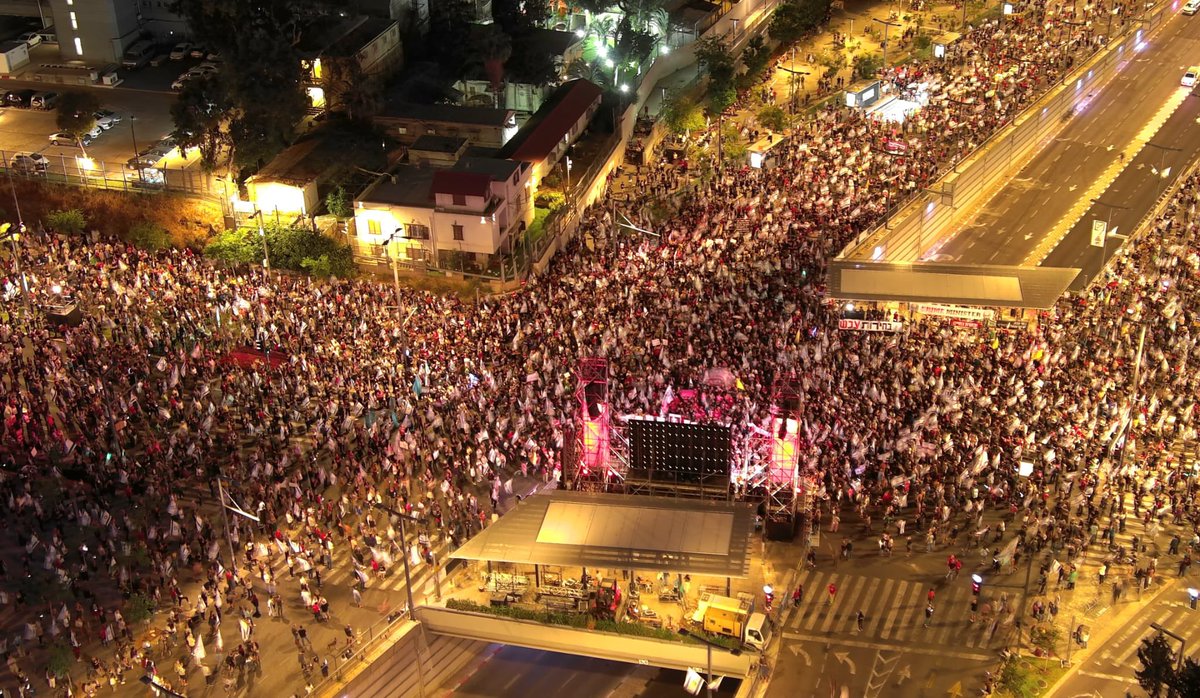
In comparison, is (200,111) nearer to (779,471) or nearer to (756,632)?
(779,471)

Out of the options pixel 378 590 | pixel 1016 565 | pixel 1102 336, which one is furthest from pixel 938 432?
pixel 378 590

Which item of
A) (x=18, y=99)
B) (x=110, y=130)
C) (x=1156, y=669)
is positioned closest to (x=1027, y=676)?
(x=1156, y=669)

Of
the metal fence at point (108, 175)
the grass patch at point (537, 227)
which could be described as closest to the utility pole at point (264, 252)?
the metal fence at point (108, 175)

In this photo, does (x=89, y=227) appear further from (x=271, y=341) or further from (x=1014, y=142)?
(x=1014, y=142)

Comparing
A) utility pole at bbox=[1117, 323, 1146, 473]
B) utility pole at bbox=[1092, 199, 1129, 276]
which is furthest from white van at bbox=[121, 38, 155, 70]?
utility pole at bbox=[1117, 323, 1146, 473]

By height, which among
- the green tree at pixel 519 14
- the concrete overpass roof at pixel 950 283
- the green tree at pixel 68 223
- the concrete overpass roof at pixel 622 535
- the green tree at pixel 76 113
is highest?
the green tree at pixel 519 14

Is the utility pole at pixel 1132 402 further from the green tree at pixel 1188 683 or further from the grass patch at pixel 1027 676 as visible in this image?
the green tree at pixel 1188 683
